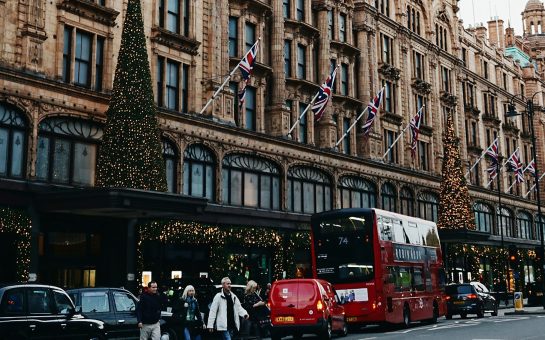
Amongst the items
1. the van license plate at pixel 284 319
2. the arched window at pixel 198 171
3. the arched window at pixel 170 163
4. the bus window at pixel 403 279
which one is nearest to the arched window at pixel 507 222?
the arched window at pixel 198 171

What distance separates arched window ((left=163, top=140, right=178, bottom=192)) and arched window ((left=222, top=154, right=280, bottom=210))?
141 inches

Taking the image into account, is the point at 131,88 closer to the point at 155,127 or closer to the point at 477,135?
the point at 155,127

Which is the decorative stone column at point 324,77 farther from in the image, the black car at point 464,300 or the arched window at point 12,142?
the arched window at point 12,142

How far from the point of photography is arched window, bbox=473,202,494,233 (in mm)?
62562

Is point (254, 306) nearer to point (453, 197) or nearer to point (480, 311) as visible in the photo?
point (480, 311)

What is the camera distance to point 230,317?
15.3m

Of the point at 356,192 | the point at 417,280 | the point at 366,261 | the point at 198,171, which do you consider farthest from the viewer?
the point at 356,192

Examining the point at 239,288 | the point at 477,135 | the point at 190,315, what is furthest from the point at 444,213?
the point at 190,315

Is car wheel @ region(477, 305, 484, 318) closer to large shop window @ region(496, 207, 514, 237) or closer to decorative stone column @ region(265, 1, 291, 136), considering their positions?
decorative stone column @ region(265, 1, 291, 136)

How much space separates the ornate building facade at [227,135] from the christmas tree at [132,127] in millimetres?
996

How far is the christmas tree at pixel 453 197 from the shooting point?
172 ft

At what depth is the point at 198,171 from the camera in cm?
3388

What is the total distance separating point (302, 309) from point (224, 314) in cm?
701

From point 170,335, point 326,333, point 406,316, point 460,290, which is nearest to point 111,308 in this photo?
point 170,335
